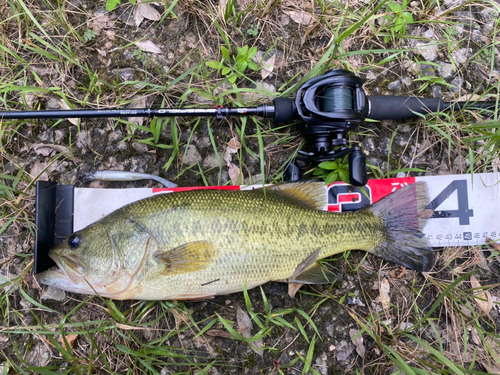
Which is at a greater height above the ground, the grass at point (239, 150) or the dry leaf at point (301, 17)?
the dry leaf at point (301, 17)

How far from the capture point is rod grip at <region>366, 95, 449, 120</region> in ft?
9.33

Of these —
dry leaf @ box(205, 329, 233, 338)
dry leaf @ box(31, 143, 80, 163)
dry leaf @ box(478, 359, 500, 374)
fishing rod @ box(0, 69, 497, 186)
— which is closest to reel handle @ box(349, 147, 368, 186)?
fishing rod @ box(0, 69, 497, 186)

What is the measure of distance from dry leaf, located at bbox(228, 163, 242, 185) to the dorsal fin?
384 mm

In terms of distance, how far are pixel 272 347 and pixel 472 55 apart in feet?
11.5

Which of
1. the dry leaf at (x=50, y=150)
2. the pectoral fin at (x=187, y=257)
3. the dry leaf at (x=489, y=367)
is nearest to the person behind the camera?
the pectoral fin at (x=187, y=257)

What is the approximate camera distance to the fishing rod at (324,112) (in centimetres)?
250

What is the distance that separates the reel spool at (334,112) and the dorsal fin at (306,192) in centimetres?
29

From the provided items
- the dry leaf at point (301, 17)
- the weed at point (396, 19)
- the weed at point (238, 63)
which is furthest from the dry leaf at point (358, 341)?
the dry leaf at point (301, 17)

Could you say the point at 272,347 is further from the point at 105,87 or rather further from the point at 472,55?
the point at 472,55

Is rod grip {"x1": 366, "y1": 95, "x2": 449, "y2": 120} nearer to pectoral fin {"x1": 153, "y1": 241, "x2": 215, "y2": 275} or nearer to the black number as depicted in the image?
the black number

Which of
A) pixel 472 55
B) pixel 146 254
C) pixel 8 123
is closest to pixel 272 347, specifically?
pixel 146 254

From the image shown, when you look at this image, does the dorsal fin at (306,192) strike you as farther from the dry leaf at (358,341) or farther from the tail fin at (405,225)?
the dry leaf at (358,341)

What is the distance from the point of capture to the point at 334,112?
97.2 inches

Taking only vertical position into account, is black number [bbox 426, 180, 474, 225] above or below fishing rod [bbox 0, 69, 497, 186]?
below
